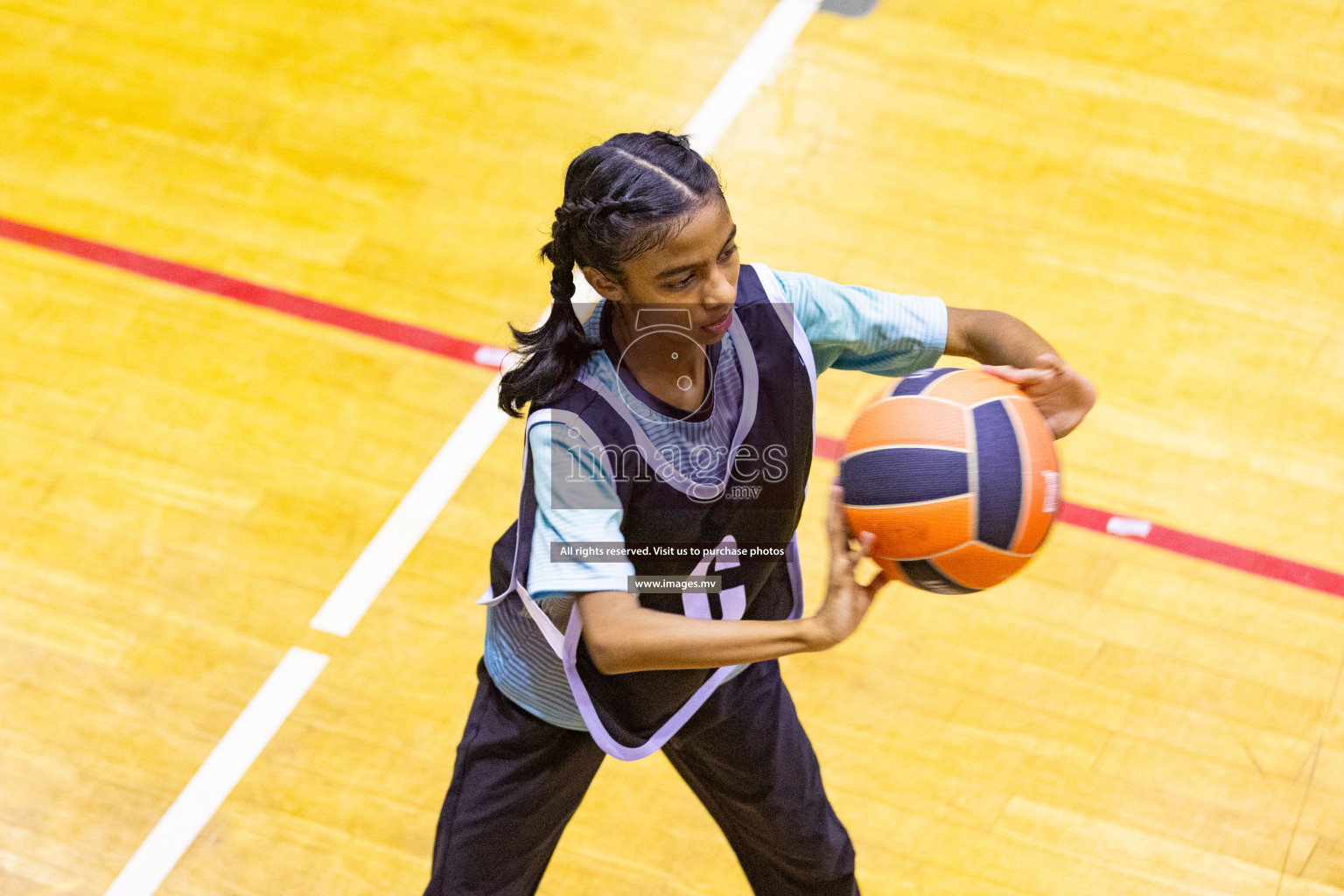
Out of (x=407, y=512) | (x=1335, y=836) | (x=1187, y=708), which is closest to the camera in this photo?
(x=1335, y=836)

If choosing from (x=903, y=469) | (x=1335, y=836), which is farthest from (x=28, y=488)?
(x=1335, y=836)

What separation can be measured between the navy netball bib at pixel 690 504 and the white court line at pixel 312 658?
1296mm

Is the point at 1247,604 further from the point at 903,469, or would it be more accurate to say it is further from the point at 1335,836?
the point at 903,469

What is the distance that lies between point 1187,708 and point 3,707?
2.89m

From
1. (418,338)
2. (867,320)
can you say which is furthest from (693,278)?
(418,338)

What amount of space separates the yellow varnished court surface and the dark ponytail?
1459mm

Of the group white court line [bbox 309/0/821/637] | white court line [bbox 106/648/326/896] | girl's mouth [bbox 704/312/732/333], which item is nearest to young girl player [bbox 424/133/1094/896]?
girl's mouth [bbox 704/312/732/333]

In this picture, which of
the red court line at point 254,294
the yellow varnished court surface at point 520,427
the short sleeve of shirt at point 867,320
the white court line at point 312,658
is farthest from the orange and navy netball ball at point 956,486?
the red court line at point 254,294

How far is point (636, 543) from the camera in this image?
1953mm

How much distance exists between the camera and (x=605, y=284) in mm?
1883

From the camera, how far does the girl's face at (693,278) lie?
1.79 metres

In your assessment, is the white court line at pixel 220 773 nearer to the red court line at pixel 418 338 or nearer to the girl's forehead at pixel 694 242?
the red court line at pixel 418 338

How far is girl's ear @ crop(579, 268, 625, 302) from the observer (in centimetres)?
187

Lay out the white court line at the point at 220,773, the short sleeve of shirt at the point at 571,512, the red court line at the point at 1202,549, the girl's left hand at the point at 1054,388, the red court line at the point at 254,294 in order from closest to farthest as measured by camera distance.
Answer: the short sleeve of shirt at the point at 571,512 → the girl's left hand at the point at 1054,388 → the white court line at the point at 220,773 → the red court line at the point at 1202,549 → the red court line at the point at 254,294
